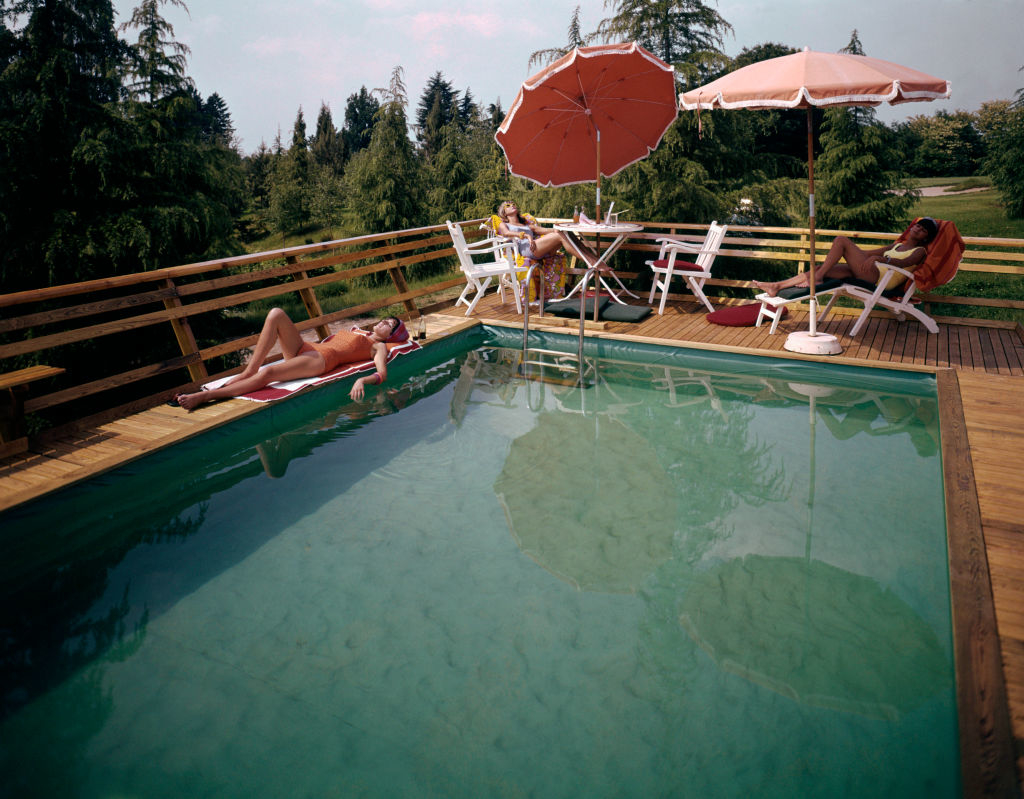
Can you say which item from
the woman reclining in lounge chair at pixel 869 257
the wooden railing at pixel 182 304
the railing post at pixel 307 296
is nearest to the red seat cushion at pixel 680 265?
the wooden railing at pixel 182 304

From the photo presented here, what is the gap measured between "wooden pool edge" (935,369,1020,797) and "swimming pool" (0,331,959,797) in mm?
159

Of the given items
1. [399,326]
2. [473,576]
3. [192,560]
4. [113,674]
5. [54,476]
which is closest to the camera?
[113,674]

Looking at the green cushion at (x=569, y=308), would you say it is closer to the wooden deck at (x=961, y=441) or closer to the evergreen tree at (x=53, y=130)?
the wooden deck at (x=961, y=441)

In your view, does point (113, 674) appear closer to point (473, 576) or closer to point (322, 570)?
point (322, 570)

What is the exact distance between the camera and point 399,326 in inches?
251

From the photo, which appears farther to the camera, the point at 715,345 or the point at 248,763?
the point at 715,345

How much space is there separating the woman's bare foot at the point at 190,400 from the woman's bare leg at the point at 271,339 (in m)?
0.24

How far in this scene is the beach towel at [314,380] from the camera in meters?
5.37

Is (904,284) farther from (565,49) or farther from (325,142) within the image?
(325,142)

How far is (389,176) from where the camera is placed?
46.4 feet

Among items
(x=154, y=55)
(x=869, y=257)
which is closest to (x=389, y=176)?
(x=154, y=55)

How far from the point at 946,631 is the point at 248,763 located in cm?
283

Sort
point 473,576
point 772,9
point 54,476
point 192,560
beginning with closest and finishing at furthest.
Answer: point 473,576
point 192,560
point 54,476
point 772,9

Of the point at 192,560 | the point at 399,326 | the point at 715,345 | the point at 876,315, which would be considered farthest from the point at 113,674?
the point at 876,315
